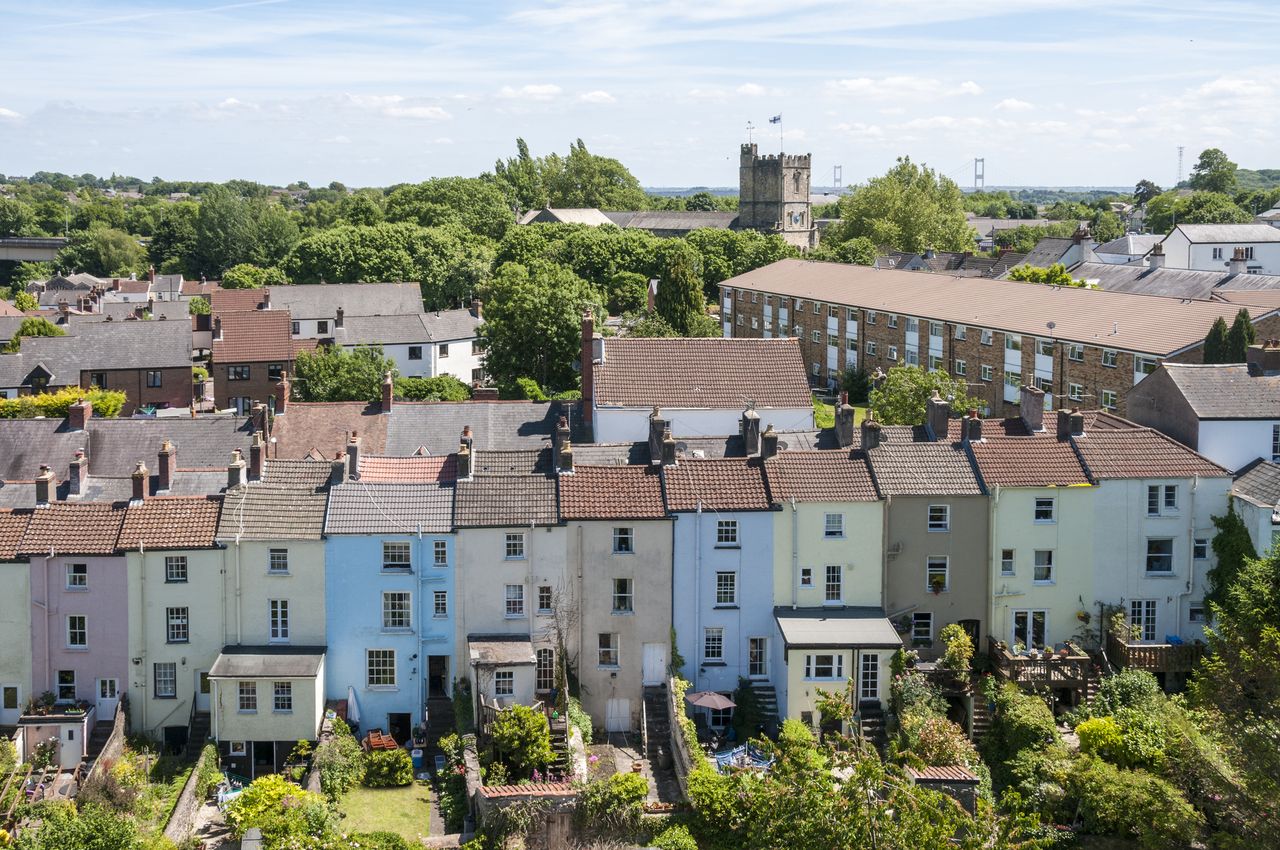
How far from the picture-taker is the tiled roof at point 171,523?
134 feet

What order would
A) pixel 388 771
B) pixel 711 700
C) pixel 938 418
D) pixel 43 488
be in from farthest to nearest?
pixel 938 418, pixel 43 488, pixel 711 700, pixel 388 771

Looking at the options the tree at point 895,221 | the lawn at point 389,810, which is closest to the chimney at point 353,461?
the lawn at point 389,810

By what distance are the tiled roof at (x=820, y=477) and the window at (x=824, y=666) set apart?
4.95m

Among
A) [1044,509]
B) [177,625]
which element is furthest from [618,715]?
[1044,509]

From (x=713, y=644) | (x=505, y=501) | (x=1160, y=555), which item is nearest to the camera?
(x=505, y=501)

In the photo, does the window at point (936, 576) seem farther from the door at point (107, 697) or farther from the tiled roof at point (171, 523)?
the door at point (107, 697)

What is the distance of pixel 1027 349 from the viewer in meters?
73.1

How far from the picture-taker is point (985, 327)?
251 feet

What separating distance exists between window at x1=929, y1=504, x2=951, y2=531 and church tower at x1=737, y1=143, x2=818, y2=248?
410 feet

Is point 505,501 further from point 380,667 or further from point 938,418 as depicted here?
point 938,418

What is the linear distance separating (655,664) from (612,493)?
5.50m

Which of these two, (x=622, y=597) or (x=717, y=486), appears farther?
(x=717, y=486)

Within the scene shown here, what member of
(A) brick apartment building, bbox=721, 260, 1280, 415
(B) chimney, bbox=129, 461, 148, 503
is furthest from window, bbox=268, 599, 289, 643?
(A) brick apartment building, bbox=721, 260, 1280, 415

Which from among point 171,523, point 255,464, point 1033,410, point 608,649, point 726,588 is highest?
point 1033,410
